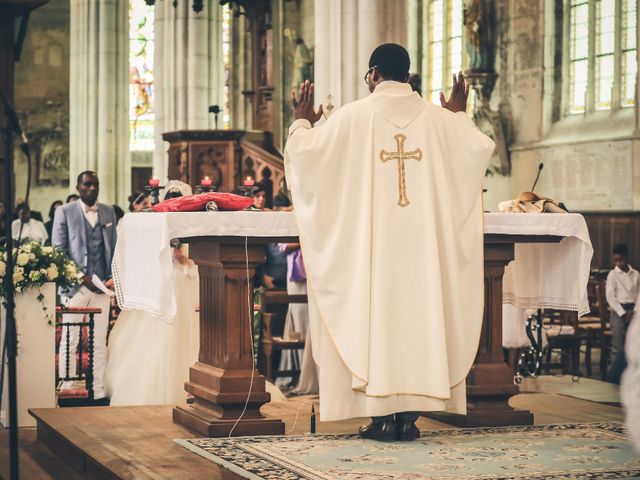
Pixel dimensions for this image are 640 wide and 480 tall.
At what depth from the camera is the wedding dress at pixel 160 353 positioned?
9555mm

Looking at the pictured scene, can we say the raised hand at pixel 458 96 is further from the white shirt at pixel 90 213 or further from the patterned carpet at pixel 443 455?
the white shirt at pixel 90 213

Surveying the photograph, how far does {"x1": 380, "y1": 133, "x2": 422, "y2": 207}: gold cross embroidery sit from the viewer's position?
669 centimetres

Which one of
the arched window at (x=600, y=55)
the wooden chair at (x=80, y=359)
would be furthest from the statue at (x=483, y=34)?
the wooden chair at (x=80, y=359)

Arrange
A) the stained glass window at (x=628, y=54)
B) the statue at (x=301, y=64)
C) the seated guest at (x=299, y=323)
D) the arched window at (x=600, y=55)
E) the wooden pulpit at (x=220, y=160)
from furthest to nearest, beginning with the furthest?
the statue at (x=301, y=64) < the arched window at (x=600, y=55) < the stained glass window at (x=628, y=54) < the wooden pulpit at (x=220, y=160) < the seated guest at (x=299, y=323)

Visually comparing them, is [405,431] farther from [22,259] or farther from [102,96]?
[102,96]

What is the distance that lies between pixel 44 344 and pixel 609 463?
4.38 metres

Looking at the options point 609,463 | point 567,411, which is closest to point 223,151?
point 567,411

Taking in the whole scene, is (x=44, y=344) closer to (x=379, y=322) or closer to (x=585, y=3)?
(x=379, y=322)

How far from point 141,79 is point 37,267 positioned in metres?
25.8

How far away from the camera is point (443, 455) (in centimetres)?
629

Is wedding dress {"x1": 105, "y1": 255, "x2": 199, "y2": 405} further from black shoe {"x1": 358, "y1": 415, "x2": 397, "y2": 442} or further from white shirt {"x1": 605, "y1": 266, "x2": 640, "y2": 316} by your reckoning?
white shirt {"x1": 605, "y1": 266, "x2": 640, "y2": 316}

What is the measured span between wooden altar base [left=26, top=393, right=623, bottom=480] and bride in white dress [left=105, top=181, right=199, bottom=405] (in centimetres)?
131

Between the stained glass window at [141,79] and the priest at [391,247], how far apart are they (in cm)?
2731

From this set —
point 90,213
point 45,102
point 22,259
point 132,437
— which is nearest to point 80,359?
point 90,213
